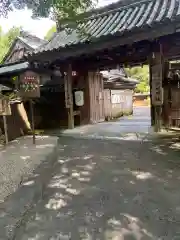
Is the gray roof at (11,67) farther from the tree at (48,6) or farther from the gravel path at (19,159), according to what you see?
the tree at (48,6)

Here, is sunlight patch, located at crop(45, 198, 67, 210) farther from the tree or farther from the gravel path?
the tree

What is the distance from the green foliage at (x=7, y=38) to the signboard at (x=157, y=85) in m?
23.6

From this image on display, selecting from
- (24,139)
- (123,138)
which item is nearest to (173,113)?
(123,138)

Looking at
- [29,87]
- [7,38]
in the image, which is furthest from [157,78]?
[7,38]

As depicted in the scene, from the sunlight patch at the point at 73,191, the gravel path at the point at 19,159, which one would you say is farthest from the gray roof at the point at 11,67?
the sunlight patch at the point at 73,191

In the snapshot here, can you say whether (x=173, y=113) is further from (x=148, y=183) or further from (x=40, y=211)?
(x=40, y=211)

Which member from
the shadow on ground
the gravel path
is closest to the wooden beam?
the gravel path

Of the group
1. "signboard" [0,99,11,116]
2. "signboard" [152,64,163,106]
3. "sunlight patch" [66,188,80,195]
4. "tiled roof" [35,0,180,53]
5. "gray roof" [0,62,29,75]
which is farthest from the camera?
"gray roof" [0,62,29,75]

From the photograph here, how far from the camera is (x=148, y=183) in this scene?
447 cm

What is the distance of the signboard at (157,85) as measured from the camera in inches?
311

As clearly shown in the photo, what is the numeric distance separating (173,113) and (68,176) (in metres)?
5.15

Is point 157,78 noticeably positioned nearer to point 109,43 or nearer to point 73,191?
point 109,43

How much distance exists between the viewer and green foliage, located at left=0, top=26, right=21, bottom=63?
28.1m

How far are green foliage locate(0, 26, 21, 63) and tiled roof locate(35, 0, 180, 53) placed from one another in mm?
19133
